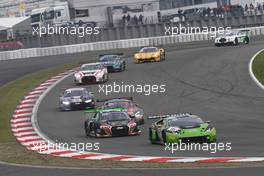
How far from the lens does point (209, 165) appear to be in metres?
20.0

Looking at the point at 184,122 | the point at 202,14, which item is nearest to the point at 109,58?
the point at 202,14

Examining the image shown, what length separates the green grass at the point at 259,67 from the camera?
4473cm

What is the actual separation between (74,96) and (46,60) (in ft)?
97.6

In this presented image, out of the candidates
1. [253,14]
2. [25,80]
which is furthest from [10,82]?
[253,14]

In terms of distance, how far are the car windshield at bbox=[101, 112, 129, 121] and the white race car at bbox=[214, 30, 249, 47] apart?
3874cm

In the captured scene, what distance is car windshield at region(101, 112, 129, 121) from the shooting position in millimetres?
29320

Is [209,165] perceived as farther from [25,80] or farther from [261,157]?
[25,80]

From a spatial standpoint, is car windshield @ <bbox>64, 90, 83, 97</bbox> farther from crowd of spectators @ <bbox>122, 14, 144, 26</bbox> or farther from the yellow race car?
crowd of spectators @ <bbox>122, 14, 144, 26</bbox>

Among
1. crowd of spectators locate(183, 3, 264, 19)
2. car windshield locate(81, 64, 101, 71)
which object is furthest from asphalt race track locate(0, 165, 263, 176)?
crowd of spectators locate(183, 3, 264, 19)

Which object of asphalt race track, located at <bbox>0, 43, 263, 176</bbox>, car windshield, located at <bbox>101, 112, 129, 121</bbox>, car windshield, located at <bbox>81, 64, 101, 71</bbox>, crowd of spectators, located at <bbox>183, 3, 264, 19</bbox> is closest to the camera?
asphalt race track, located at <bbox>0, 43, 263, 176</bbox>

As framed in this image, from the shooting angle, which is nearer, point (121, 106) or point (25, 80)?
point (121, 106)

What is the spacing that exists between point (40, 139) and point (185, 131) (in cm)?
667

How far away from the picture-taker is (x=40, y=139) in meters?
29.8

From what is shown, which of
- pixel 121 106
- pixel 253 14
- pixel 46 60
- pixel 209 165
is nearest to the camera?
pixel 209 165
